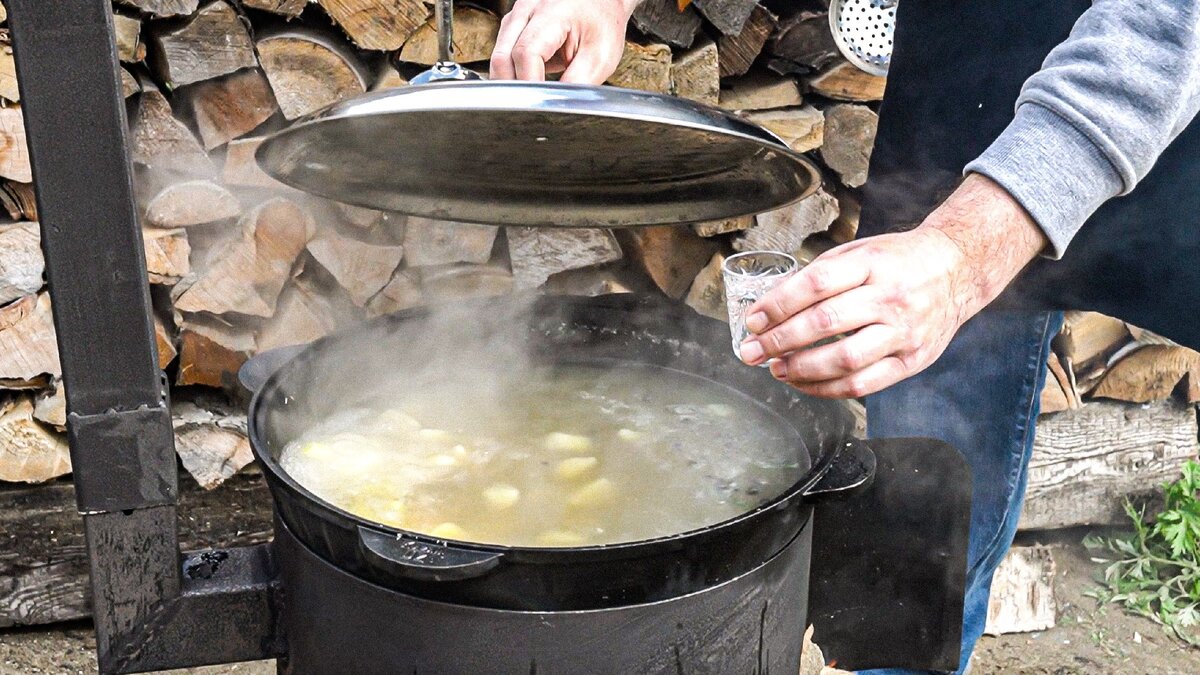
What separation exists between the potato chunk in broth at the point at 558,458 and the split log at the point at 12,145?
1028mm

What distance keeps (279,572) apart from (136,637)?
0.23 m

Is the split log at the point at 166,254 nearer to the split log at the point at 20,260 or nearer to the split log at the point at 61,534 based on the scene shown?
the split log at the point at 20,260

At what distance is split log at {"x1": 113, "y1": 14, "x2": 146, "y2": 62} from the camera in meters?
2.41

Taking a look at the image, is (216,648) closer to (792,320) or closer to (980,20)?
(792,320)

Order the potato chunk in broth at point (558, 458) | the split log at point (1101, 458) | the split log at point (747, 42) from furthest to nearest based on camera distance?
the split log at point (1101, 458) → the split log at point (747, 42) → the potato chunk in broth at point (558, 458)

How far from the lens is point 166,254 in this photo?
2.65 m

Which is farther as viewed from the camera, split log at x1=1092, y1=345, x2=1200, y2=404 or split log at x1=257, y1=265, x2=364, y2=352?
split log at x1=1092, y1=345, x2=1200, y2=404

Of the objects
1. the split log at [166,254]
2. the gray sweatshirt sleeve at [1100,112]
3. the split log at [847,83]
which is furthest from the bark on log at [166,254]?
the gray sweatshirt sleeve at [1100,112]

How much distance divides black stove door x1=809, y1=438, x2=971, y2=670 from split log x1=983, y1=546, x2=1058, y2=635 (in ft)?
3.94

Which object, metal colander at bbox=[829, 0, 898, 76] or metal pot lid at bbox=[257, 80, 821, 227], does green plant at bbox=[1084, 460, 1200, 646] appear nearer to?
metal colander at bbox=[829, 0, 898, 76]

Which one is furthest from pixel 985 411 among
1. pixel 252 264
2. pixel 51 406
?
pixel 51 406

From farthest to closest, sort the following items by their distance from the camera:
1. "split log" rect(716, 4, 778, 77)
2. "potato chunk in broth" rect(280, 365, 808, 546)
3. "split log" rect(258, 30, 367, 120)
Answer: "split log" rect(716, 4, 778, 77)
"split log" rect(258, 30, 367, 120)
"potato chunk in broth" rect(280, 365, 808, 546)

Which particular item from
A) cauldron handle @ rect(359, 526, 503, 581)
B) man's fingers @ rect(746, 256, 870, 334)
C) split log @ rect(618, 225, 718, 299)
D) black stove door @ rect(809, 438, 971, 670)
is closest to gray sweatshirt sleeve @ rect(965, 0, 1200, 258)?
man's fingers @ rect(746, 256, 870, 334)

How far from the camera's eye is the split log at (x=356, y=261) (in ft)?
9.07
